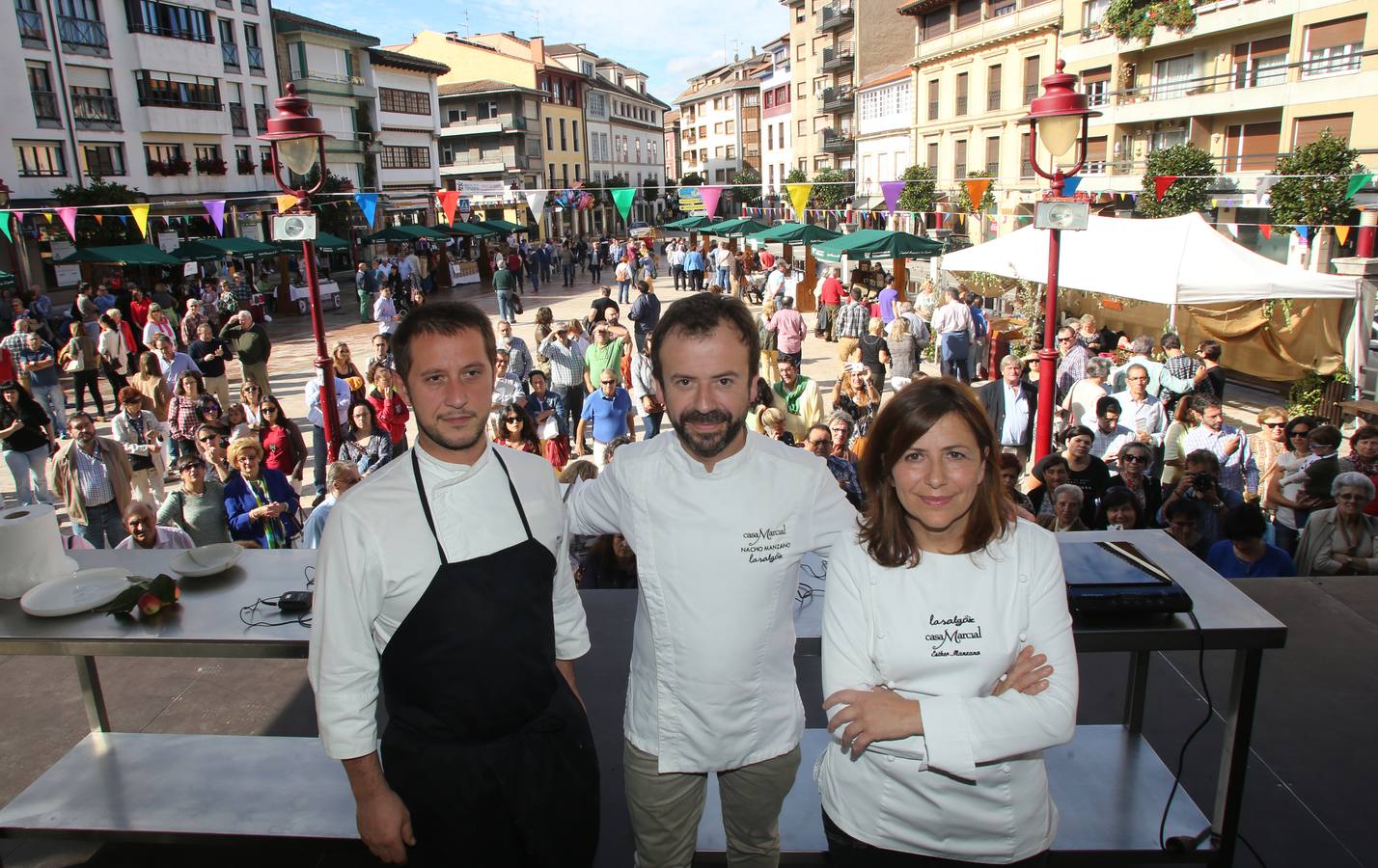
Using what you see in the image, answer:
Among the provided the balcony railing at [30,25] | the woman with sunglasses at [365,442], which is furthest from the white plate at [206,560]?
the balcony railing at [30,25]

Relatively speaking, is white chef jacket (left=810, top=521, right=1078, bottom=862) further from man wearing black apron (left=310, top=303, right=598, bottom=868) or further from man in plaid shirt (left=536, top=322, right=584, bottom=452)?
man in plaid shirt (left=536, top=322, right=584, bottom=452)

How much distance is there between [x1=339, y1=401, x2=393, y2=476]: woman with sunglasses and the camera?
7512 millimetres

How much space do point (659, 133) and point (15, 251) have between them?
64753 millimetres

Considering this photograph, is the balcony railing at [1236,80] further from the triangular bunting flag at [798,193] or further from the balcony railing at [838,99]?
the balcony railing at [838,99]

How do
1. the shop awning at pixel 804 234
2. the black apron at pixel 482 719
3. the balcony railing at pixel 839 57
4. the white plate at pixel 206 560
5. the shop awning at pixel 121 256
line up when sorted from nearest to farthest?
the black apron at pixel 482 719 → the white plate at pixel 206 560 → the shop awning at pixel 121 256 → the shop awning at pixel 804 234 → the balcony railing at pixel 839 57

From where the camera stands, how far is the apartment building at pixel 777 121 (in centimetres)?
6266

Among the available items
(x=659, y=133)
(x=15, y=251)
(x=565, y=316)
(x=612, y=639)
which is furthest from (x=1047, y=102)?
(x=659, y=133)

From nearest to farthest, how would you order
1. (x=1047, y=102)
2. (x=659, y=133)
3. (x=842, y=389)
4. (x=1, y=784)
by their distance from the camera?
(x=1, y=784) < (x=1047, y=102) < (x=842, y=389) < (x=659, y=133)

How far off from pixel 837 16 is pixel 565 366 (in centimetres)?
4901

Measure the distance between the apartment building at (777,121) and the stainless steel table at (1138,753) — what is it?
61.0 meters

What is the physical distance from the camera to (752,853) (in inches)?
91.8

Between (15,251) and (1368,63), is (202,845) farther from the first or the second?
(15,251)

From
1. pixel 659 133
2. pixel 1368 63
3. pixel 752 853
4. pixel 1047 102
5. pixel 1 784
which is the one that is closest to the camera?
pixel 752 853

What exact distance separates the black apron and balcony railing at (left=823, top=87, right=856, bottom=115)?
53850 mm
